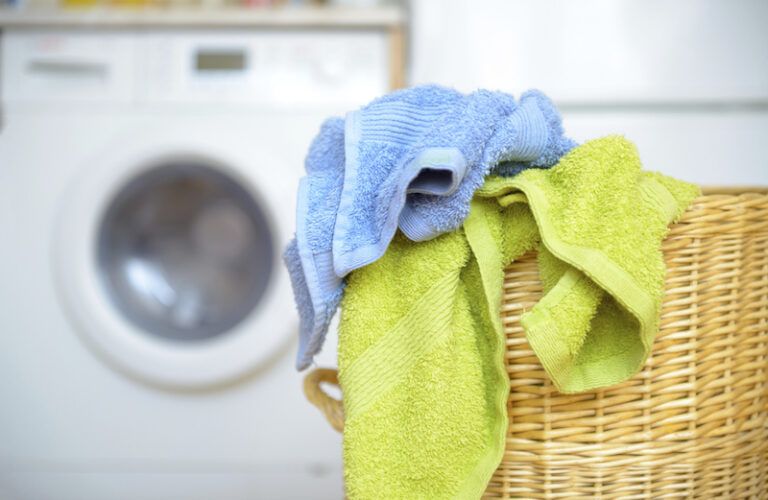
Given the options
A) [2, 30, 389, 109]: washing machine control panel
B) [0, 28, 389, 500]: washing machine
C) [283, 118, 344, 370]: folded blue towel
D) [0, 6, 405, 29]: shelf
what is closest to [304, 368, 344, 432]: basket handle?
[283, 118, 344, 370]: folded blue towel

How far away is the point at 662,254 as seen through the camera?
52cm

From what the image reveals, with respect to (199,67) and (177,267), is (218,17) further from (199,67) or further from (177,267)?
(177,267)

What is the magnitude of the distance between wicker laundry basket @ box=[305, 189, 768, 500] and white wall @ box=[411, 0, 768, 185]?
0.63 m

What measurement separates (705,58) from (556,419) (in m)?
0.87


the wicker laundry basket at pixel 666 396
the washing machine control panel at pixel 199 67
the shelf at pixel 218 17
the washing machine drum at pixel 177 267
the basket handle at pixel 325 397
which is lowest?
the washing machine drum at pixel 177 267

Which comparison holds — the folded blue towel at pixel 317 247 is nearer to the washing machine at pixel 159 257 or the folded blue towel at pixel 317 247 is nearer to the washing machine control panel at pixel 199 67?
the washing machine at pixel 159 257

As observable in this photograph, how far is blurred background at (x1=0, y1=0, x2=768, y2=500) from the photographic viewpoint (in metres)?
1.14

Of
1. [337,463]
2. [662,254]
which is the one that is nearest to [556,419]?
[662,254]

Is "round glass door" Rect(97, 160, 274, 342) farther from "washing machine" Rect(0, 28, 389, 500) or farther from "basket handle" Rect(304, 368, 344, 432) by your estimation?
"basket handle" Rect(304, 368, 344, 432)

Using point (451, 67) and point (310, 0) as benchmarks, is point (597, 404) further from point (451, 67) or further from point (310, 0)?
point (310, 0)

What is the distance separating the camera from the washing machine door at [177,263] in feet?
3.60

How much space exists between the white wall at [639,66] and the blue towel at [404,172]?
2.12 ft

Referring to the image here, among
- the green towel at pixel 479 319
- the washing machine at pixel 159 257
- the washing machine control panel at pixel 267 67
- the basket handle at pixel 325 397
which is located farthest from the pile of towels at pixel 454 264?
the washing machine control panel at pixel 267 67

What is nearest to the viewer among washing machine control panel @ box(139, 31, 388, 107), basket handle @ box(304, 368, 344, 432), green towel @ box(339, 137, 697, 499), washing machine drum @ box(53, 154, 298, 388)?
green towel @ box(339, 137, 697, 499)
